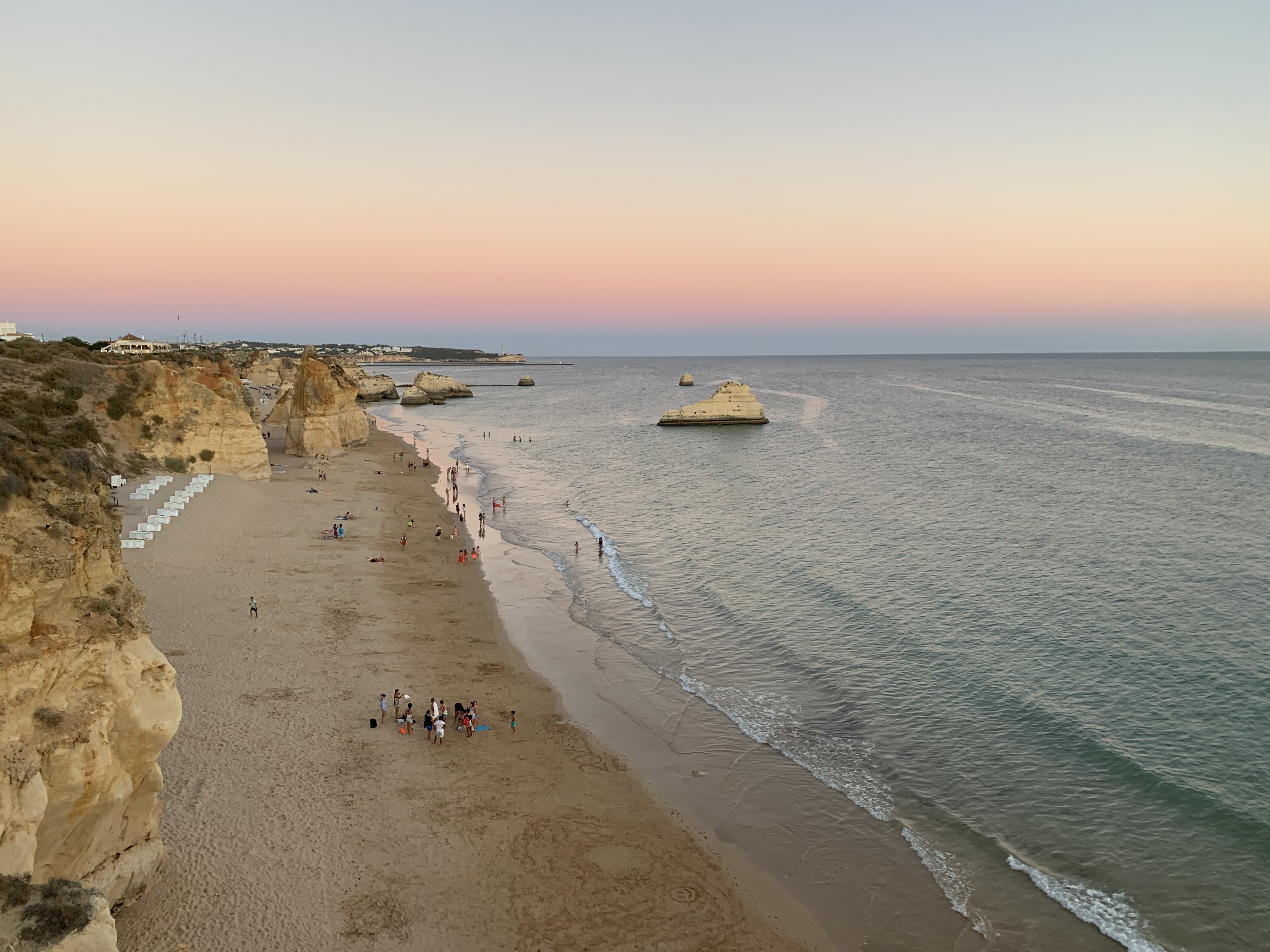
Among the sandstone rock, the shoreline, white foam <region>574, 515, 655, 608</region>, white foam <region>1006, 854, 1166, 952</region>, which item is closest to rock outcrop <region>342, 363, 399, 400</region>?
the sandstone rock

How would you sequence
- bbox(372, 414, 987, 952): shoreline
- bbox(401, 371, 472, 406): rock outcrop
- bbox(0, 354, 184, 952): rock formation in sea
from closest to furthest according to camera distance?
bbox(0, 354, 184, 952): rock formation in sea, bbox(372, 414, 987, 952): shoreline, bbox(401, 371, 472, 406): rock outcrop

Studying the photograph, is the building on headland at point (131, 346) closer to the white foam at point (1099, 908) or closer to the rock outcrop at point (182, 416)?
the rock outcrop at point (182, 416)

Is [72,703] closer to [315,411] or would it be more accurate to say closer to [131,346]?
[315,411]

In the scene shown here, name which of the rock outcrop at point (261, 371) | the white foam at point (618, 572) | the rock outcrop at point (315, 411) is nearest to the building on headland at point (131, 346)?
the rock outcrop at point (261, 371)

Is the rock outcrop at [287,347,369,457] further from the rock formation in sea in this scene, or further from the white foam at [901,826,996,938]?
the white foam at [901,826,996,938]

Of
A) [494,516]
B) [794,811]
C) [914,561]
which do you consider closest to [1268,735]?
[794,811]

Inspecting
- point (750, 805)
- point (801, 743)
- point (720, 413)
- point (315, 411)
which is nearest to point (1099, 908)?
point (750, 805)

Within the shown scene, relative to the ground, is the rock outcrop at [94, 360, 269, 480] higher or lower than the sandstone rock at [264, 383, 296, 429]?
higher
